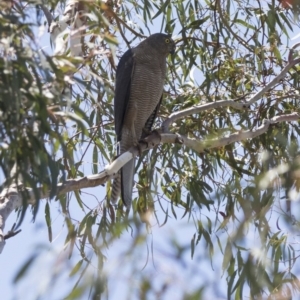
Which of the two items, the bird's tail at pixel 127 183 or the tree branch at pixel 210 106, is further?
the bird's tail at pixel 127 183

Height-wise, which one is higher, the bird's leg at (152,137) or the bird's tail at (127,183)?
the bird's leg at (152,137)

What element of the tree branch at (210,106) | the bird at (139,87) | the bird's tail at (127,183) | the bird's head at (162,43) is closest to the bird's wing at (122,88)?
the bird at (139,87)

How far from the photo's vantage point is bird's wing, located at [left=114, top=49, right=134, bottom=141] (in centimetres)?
440

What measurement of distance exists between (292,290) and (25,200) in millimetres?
810

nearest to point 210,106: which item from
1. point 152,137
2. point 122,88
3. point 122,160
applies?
point 152,137

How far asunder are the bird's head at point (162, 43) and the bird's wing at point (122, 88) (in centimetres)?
13

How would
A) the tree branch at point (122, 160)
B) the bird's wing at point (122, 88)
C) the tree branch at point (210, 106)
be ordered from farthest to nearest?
1. the bird's wing at point (122, 88)
2. the tree branch at point (210, 106)
3. the tree branch at point (122, 160)

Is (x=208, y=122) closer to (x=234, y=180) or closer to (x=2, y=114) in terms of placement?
(x=234, y=180)

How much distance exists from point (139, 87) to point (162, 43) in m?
0.27

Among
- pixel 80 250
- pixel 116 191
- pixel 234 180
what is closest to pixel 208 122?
pixel 234 180

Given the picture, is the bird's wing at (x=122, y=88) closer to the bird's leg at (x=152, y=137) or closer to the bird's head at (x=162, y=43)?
the bird's head at (x=162, y=43)

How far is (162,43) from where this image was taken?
4582mm

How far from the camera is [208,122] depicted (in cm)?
430

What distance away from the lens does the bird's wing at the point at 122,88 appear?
440cm
